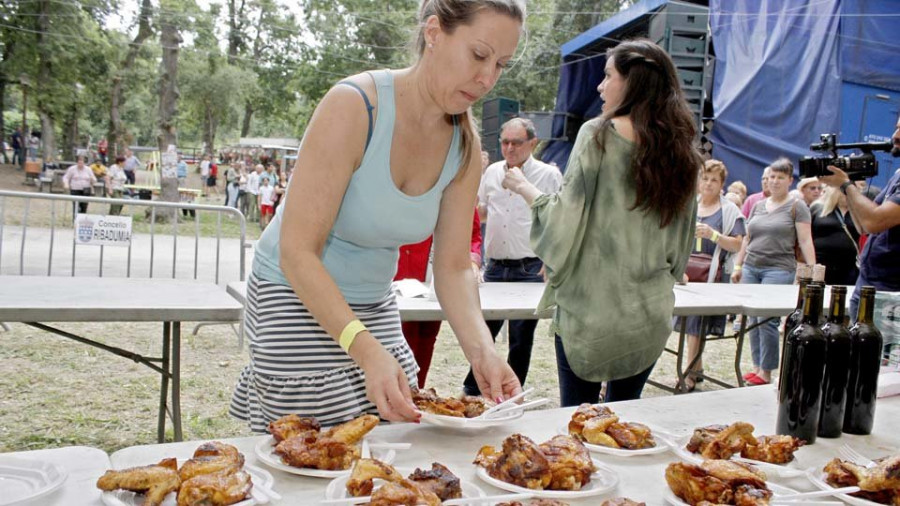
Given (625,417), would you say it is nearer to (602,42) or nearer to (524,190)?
(524,190)

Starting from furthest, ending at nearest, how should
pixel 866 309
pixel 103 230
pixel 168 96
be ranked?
pixel 168 96 → pixel 103 230 → pixel 866 309

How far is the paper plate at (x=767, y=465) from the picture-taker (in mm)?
1487

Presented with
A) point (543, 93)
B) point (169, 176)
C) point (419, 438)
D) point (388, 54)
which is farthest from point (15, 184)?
point (419, 438)

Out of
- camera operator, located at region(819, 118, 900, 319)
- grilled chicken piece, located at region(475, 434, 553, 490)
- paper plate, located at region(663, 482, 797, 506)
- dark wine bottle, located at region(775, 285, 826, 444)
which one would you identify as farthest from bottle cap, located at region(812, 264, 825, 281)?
camera operator, located at region(819, 118, 900, 319)

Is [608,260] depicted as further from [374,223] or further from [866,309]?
[374,223]

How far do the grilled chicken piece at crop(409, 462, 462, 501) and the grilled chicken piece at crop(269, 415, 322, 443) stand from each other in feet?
0.86

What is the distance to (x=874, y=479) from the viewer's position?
1.38 meters

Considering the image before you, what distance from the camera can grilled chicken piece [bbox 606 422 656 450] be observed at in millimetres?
1584

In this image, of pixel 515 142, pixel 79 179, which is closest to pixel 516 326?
pixel 515 142

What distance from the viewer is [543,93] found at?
26.1 metres

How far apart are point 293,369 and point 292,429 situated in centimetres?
32

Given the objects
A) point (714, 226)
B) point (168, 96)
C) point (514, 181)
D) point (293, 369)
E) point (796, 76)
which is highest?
point (796, 76)

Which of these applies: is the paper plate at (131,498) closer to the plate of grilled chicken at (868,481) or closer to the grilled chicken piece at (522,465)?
the grilled chicken piece at (522,465)

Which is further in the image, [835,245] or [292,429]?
[835,245]
